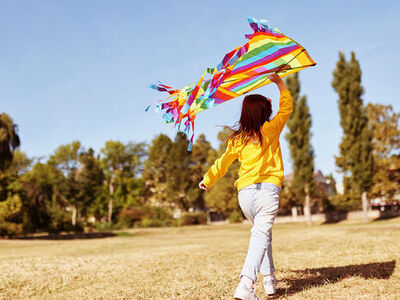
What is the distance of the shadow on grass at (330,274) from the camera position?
433cm

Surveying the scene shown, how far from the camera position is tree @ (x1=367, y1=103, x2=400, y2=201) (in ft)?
122

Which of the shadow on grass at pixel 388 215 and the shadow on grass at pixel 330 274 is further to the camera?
the shadow on grass at pixel 388 215

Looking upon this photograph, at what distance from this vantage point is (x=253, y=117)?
151 inches

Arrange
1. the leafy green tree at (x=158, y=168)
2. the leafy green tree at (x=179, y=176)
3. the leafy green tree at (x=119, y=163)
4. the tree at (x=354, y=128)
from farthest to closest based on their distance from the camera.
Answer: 1. the leafy green tree at (x=119, y=163)
2. the leafy green tree at (x=158, y=168)
3. the leafy green tree at (x=179, y=176)
4. the tree at (x=354, y=128)

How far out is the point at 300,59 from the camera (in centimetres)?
437

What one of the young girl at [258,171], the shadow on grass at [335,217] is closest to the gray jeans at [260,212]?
the young girl at [258,171]

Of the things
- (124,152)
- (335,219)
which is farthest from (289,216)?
(124,152)

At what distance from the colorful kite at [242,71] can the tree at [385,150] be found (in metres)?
36.4

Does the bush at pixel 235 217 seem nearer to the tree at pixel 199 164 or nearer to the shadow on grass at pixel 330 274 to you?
the tree at pixel 199 164

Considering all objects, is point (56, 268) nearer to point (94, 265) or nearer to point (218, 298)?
point (94, 265)

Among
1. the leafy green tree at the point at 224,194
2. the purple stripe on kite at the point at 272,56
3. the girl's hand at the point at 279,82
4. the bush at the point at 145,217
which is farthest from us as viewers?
the leafy green tree at the point at 224,194

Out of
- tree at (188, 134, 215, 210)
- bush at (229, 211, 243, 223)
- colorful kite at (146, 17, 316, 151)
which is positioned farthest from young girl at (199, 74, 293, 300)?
tree at (188, 134, 215, 210)

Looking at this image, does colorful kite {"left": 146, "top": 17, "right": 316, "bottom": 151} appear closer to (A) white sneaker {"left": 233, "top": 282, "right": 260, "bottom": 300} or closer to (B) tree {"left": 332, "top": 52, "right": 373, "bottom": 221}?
(A) white sneaker {"left": 233, "top": 282, "right": 260, "bottom": 300}

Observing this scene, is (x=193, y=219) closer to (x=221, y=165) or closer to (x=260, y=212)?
(x=221, y=165)
